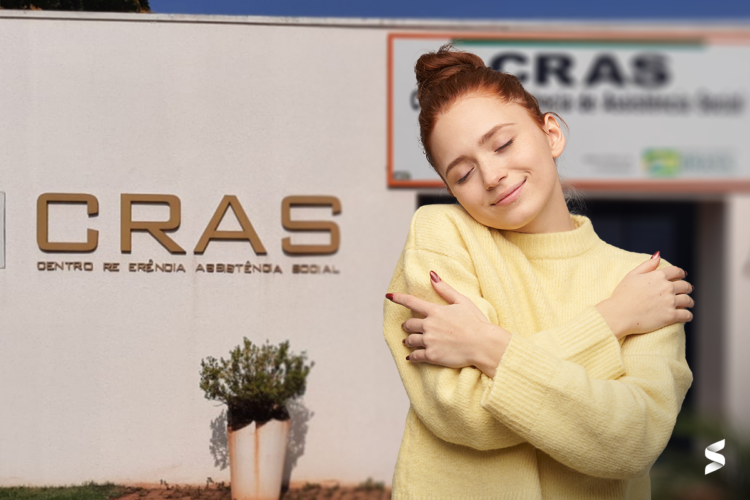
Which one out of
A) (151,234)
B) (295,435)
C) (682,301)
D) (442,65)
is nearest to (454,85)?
(442,65)

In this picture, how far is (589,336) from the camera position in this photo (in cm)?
111

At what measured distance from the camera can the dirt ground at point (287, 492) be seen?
2545mm

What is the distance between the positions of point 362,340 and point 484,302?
1973 millimetres

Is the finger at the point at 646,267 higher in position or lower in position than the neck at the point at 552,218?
lower

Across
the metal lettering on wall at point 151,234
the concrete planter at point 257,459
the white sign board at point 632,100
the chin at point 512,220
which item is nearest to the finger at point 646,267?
the chin at point 512,220

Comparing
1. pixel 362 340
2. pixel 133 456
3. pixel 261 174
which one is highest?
pixel 261 174

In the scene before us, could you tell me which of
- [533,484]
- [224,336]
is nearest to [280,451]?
[224,336]

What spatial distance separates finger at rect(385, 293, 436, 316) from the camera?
44.0 inches

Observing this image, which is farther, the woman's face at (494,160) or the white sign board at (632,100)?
the white sign board at (632,100)

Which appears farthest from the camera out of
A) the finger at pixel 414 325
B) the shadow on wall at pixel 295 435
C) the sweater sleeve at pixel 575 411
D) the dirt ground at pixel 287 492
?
the shadow on wall at pixel 295 435

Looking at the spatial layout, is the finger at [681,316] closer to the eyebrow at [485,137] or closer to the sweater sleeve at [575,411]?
the sweater sleeve at [575,411]

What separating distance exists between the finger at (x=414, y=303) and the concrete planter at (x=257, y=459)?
1723 millimetres

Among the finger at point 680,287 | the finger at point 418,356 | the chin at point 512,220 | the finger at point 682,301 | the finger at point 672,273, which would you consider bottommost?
the finger at point 418,356

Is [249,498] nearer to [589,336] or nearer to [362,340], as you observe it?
Result: [362,340]
